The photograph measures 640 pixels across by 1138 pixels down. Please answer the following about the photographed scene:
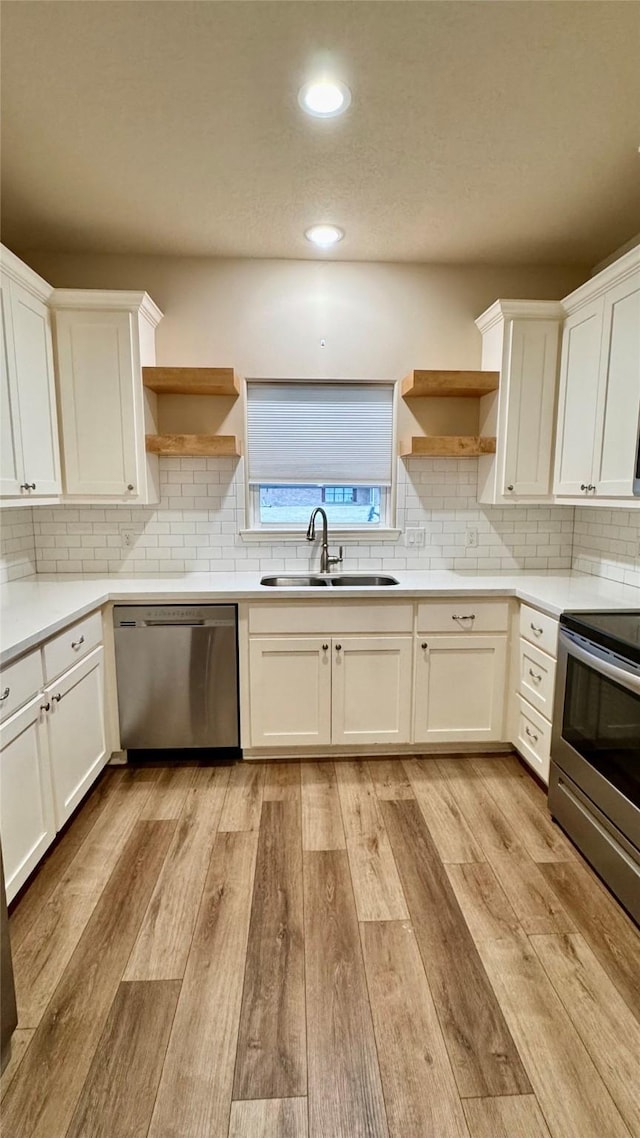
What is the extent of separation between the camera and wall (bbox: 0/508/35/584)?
2645mm

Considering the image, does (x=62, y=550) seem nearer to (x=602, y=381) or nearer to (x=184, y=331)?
(x=184, y=331)

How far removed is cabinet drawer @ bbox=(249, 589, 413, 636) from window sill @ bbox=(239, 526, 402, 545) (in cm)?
60

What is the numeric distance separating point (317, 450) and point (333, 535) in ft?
1.69

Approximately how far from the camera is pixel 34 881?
1920mm

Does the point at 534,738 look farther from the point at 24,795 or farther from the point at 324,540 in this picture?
the point at 24,795

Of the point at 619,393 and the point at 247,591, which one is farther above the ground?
the point at 619,393

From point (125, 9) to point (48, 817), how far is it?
256 centimetres

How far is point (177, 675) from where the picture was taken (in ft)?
8.53

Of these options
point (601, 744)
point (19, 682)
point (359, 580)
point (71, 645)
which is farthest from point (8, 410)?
point (601, 744)

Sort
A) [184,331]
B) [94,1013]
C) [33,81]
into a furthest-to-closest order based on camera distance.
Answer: [184,331]
[33,81]
[94,1013]

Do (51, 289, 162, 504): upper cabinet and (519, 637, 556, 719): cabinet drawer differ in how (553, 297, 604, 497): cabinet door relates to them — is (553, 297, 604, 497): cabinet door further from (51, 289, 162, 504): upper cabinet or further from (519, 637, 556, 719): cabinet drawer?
(51, 289, 162, 504): upper cabinet

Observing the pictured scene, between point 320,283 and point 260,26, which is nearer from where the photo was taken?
point 260,26

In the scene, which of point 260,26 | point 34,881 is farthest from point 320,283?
point 34,881

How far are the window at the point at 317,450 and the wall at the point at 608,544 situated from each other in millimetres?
1167
